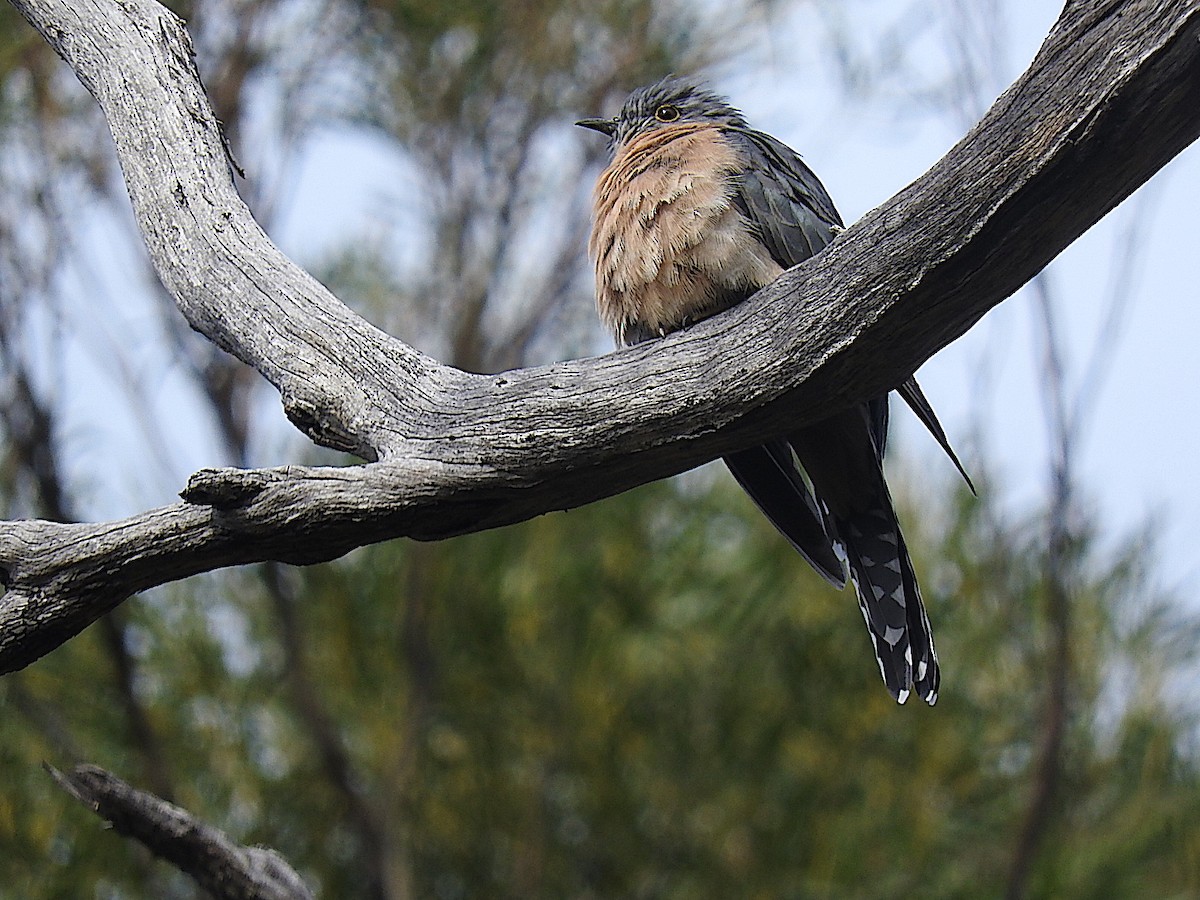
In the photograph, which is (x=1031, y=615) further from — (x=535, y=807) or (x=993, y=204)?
(x=993, y=204)

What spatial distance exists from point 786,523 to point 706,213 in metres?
0.74

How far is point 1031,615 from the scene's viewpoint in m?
5.11

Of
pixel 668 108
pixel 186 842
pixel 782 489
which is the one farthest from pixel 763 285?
pixel 186 842

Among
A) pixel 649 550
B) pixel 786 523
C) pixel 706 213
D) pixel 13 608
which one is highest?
pixel 649 550

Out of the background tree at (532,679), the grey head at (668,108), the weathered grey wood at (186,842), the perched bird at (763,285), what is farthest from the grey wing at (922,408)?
the background tree at (532,679)

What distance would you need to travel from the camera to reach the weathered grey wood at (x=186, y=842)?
102 inches

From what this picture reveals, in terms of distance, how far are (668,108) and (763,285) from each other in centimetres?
110

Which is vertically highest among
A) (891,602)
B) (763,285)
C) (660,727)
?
(660,727)

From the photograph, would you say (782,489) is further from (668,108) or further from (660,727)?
(660,727)

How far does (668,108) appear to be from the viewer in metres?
3.80

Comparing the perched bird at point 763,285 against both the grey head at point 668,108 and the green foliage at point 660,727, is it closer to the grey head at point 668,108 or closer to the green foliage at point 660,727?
the grey head at point 668,108

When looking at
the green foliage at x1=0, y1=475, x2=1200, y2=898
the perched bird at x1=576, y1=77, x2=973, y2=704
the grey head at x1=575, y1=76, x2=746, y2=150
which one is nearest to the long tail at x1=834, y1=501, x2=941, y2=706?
the perched bird at x1=576, y1=77, x2=973, y2=704

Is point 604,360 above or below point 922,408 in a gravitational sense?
below

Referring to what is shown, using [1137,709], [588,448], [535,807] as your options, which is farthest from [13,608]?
[1137,709]
